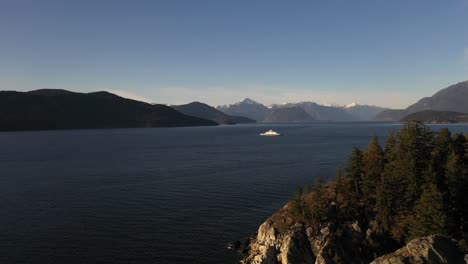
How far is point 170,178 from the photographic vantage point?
123062mm

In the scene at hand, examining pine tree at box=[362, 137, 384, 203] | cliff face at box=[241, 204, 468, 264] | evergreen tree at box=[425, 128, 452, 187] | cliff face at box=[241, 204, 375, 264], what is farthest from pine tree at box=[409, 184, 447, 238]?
pine tree at box=[362, 137, 384, 203]

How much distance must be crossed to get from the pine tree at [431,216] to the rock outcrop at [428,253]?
7.72 feet

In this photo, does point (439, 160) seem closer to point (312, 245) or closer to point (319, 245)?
point (319, 245)

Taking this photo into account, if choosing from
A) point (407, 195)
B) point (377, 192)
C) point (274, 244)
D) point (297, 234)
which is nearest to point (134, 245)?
point (274, 244)

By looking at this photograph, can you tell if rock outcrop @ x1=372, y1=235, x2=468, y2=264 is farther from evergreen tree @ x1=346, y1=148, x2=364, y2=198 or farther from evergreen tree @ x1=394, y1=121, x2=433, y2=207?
evergreen tree @ x1=346, y1=148, x2=364, y2=198

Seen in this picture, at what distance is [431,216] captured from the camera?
54562 mm

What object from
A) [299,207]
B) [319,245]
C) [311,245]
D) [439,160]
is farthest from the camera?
[439,160]

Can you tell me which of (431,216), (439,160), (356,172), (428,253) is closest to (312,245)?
(428,253)

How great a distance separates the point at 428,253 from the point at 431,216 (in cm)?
773

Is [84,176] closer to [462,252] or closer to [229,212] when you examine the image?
[229,212]

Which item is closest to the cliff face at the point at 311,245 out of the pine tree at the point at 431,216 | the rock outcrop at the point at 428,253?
the rock outcrop at the point at 428,253

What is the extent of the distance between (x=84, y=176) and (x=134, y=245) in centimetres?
7518

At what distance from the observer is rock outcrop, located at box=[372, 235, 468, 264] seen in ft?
160

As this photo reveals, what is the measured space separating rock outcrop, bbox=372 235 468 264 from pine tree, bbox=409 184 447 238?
235cm
